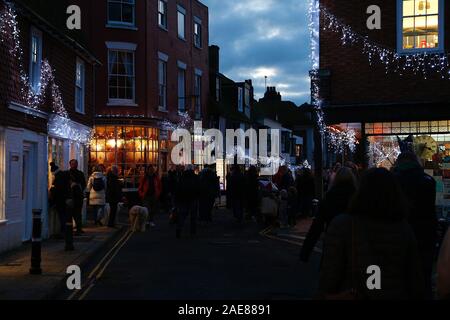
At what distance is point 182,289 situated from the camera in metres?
9.43

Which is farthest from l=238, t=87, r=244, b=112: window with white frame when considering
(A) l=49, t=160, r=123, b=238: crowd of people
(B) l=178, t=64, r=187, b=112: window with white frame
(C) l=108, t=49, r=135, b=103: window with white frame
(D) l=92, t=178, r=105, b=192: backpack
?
(D) l=92, t=178, r=105, b=192: backpack

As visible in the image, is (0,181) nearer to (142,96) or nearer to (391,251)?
(391,251)

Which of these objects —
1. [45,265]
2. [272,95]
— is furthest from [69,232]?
[272,95]

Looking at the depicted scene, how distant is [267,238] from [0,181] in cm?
663

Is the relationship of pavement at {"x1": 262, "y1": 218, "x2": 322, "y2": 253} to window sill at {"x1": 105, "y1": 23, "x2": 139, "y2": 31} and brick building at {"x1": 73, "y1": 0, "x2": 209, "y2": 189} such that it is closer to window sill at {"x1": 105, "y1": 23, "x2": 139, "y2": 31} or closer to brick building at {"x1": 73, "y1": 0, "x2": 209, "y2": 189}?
brick building at {"x1": 73, "y1": 0, "x2": 209, "y2": 189}

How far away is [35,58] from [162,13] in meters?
15.8

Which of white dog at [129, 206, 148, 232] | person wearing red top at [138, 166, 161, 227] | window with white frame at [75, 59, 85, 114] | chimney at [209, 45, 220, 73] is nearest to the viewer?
white dog at [129, 206, 148, 232]

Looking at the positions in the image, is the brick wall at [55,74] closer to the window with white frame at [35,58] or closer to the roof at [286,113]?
the window with white frame at [35,58]

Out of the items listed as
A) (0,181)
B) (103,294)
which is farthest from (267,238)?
(103,294)

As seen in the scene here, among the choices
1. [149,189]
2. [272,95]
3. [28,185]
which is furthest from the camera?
[272,95]

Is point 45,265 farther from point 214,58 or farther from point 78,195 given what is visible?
point 214,58

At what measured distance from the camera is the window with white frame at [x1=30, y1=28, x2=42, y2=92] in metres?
15.4

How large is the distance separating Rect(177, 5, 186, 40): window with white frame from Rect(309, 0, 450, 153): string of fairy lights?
54.0 ft

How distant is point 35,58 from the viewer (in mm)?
15734
